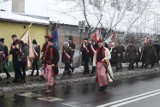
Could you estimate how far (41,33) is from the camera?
753 inches

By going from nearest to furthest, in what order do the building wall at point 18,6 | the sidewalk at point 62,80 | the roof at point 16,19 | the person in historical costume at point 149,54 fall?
the sidewalk at point 62,80 → the roof at point 16,19 → the person in historical costume at point 149,54 → the building wall at point 18,6

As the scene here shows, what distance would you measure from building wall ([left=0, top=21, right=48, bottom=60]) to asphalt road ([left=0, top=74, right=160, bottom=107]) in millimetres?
4989

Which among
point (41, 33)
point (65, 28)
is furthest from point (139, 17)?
point (41, 33)

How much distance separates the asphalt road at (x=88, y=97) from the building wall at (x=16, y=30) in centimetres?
499

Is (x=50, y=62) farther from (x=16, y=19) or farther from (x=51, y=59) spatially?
(x=16, y=19)

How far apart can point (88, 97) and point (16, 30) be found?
25.0 ft

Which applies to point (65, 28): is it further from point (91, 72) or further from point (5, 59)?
point (5, 59)

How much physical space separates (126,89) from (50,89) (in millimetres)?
2812

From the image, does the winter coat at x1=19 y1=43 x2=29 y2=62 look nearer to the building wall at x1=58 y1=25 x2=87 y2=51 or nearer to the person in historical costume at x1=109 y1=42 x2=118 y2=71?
the person in historical costume at x1=109 y1=42 x2=118 y2=71

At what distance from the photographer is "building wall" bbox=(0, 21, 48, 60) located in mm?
16984

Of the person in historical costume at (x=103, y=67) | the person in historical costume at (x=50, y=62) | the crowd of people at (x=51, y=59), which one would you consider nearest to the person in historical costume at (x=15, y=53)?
the crowd of people at (x=51, y=59)

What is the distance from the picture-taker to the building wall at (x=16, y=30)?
17.0 m

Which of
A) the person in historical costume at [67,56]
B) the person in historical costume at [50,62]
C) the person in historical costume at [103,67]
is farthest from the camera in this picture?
the person in historical costume at [67,56]

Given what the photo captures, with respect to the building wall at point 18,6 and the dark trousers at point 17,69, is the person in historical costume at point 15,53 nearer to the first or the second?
the dark trousers at point 17,69
